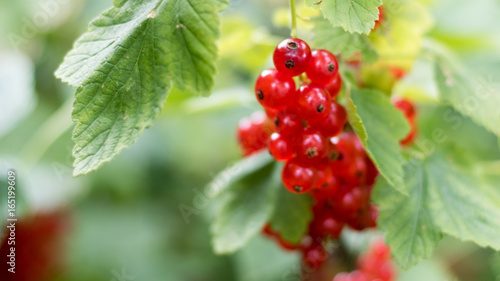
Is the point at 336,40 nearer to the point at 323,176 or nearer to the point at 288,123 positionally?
the point at 288,123

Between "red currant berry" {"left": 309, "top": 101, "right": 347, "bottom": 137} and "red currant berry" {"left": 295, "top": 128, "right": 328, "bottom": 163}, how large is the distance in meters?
0.01

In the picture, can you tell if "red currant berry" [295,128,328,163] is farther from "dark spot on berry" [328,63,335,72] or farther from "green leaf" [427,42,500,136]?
"green leaf" [427,42,500,136]

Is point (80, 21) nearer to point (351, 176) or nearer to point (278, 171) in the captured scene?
point (278, 171)

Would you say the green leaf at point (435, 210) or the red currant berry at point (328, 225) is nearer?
the green leaf at point (435, 210)

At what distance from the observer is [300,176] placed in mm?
1031

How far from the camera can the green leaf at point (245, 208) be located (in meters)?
1.21

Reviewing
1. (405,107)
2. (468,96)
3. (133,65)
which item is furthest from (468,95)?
(133,65)

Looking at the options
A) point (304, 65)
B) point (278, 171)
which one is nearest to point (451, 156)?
point (278, 171)

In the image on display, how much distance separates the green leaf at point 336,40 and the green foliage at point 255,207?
41 cm

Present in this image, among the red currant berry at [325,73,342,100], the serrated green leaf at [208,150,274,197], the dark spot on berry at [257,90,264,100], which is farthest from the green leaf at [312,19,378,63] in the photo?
the serrated green leaf at [208,150,274,197]

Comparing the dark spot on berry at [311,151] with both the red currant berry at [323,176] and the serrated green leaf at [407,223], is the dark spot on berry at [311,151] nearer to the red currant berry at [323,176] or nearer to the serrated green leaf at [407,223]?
the red currant berry at [323,176]

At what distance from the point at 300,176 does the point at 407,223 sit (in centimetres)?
27

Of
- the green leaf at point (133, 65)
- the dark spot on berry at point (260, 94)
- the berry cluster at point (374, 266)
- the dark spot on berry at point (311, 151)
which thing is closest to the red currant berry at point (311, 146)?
the dark spot on berry at point (311, 151)

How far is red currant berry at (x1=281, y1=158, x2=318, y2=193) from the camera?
1031 millimetres
